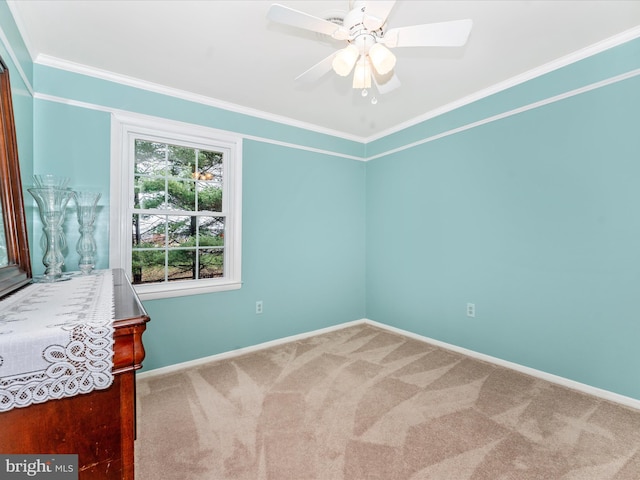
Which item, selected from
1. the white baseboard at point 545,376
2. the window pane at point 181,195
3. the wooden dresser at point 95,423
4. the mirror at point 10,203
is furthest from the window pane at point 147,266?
the white baseboard at point 545,376

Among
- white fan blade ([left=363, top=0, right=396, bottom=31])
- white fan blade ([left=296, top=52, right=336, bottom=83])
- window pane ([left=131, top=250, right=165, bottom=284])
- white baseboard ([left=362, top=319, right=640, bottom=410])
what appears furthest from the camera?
window pane ([left=131, top=250, right=165, bottom=284])

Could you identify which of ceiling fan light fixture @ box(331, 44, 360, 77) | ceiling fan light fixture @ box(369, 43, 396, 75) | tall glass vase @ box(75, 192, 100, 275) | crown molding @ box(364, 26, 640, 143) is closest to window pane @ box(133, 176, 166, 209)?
tall glass vase @ box(75, 192, 100, 275)

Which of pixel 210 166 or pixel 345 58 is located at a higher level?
→ pixel 345 58

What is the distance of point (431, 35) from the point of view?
4.62 feet

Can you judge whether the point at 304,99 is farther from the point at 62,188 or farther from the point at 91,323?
the point at 91,323

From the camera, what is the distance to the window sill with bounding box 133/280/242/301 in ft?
8.29

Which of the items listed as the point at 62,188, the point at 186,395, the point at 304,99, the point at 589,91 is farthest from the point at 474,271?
the point at 62,188

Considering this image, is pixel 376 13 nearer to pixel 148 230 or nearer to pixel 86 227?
pixel 86 227

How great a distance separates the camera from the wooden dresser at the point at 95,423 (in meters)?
0.77

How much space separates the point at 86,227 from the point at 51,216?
296mm

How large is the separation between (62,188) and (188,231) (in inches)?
44.3

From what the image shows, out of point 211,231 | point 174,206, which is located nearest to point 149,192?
point 174,206

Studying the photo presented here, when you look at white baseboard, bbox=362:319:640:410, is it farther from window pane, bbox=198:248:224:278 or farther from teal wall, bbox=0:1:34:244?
teal wall, bbox=0:1:34:244

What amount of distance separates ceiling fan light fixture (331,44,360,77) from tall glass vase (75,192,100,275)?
5.74ft
